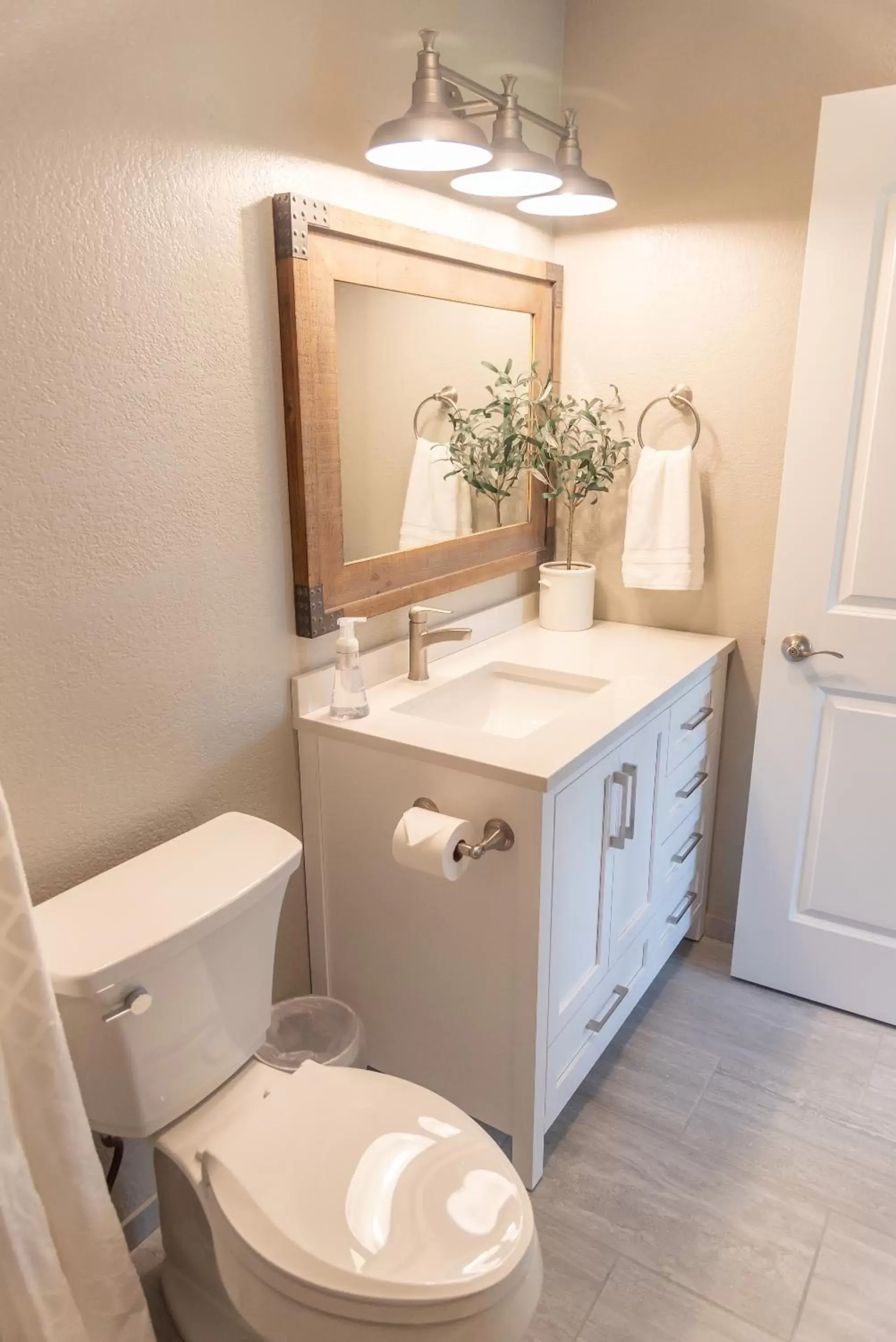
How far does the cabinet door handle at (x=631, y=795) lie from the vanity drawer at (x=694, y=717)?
22cm

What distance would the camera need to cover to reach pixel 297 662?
1716 mm

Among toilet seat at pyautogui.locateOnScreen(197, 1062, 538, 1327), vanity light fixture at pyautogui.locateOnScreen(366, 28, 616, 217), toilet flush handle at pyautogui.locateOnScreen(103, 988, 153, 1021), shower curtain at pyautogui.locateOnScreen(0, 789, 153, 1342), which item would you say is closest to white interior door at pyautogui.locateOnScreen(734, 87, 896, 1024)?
vanity light fixture at pyautogui.locateOnScreen(366, 28, 616, 217)

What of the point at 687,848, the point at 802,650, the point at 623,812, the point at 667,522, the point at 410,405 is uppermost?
the point at 410,405

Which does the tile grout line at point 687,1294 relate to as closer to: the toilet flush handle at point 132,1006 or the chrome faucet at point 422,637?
the toilet flush handle at point 132,1006

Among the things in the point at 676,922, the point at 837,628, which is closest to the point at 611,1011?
the point at 676,922

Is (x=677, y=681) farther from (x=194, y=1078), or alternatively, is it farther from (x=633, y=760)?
(x=194, y=1078)

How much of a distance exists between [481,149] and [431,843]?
1175mm

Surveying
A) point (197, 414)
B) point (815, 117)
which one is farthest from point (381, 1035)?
point (815, 117)

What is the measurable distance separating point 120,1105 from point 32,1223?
0.61ft

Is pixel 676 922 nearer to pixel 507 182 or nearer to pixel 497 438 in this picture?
pixel 497 438

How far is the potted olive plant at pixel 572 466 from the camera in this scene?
2.25 m

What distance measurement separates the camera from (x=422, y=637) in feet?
6.21

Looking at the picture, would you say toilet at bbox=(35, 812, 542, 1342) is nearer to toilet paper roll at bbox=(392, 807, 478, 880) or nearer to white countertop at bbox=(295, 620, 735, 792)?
toilet paper roll at bbox=(392, 807, 478, 880)

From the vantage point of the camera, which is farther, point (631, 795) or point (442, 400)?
point (442, 400)
